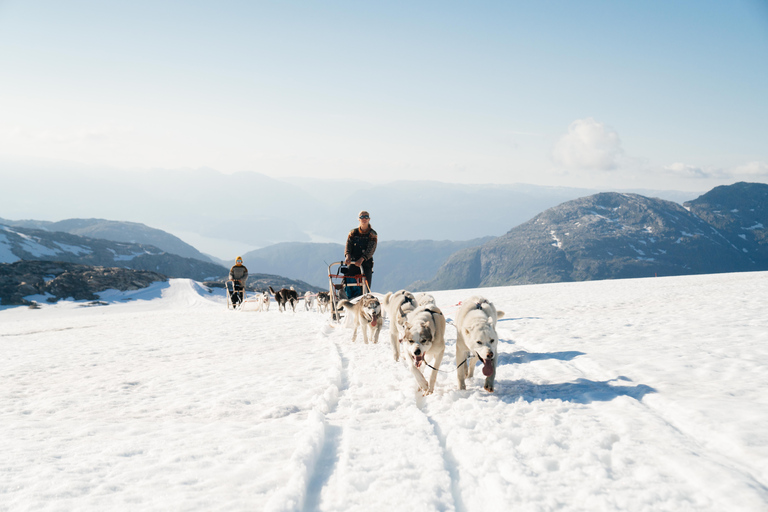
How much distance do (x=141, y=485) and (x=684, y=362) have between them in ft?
26.2

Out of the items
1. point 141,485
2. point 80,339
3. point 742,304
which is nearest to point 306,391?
point 141,485

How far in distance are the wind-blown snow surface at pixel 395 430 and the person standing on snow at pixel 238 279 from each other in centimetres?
1327

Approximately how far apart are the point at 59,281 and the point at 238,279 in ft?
87.5

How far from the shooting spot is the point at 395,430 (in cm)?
465

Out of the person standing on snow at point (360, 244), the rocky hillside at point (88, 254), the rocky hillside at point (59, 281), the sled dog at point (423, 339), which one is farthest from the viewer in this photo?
the rocky hillside at point (88, 254)

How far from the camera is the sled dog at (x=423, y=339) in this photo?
5.49 m

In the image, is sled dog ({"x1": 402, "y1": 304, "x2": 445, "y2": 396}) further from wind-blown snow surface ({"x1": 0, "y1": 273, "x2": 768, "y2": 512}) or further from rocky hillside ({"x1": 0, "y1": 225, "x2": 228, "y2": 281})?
rocky hillside ({"x1": 0, "y1": 225, "x2": 228, "y2": 281})

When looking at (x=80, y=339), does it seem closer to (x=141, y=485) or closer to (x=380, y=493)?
(x=141, y=485)

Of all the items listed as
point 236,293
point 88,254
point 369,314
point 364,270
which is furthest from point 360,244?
point 88,254

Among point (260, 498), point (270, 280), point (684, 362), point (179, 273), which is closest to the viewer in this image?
point (260, 498)

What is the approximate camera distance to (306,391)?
6.29 metres

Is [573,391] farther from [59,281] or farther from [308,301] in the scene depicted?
[59,281]

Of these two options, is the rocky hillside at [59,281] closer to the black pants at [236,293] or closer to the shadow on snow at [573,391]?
the black pants at [236,293]

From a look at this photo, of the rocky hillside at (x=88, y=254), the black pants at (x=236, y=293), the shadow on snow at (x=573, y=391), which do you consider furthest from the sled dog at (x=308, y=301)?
the rocky hillside at (x=88, y=254)
